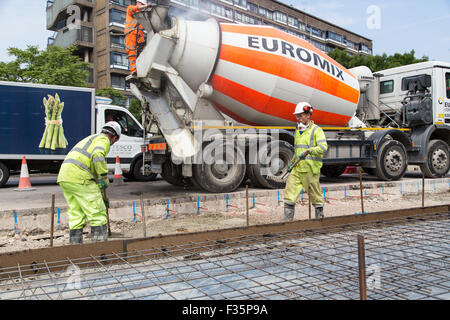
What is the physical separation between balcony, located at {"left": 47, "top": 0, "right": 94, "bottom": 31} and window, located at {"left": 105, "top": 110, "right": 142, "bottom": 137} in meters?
29.0

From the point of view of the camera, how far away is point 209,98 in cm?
760

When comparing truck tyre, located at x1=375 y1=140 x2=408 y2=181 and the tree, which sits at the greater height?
the tree

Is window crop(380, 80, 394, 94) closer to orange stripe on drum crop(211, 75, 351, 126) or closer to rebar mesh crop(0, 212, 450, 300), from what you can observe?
orange stripe on drum crop(211, 75, 351, 126)

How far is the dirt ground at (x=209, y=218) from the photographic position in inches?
215

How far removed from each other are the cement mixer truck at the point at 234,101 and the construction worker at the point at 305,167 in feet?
8.08

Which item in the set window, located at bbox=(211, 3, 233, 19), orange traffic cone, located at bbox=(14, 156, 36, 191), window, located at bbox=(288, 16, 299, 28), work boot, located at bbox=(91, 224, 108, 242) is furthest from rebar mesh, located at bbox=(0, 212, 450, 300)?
window, located at bbox=(288, 16, 299, 28)

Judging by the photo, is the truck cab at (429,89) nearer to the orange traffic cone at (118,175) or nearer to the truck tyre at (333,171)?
the truck tyre at (333,171)

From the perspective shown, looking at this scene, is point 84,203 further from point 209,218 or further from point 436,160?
point 436,160

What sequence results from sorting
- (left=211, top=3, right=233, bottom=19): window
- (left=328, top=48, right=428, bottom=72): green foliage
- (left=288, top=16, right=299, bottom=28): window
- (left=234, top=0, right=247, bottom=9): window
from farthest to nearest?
(left=288, top=16, right=299, bottom=28): window
(left=234, top=0, right=247, bottom=9): window
(left=328, top=48, right=428, bottom=72): green foliage
(left=211, top=3, right=233, bottom=19): window

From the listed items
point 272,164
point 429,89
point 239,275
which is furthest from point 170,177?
point 429,89

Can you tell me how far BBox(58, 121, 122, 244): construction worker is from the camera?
433cm

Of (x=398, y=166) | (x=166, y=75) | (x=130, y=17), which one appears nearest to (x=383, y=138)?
(x=398, y=166)

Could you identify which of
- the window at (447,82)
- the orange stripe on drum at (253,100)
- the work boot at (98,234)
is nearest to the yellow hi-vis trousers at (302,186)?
the work boot at (98,234)

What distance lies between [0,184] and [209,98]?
6172 mm
